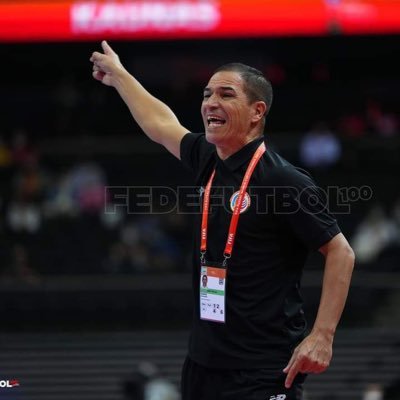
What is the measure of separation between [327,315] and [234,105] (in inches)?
36.6

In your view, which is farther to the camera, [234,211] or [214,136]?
[214,136]

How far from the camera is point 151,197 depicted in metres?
10.9

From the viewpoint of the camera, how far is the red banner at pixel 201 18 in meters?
10.4

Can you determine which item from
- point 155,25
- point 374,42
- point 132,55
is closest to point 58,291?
point 155,25

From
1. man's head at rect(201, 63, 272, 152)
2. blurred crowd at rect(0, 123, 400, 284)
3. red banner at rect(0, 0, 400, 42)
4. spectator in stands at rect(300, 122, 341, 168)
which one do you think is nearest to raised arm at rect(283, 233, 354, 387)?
man's head at rect(201, 63, 272, 152)

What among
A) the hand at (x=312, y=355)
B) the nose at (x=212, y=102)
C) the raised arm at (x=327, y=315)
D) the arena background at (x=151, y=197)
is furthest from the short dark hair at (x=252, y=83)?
the arena background at (x=151, y=197)

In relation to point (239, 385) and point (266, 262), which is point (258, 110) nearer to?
point (266, 262)

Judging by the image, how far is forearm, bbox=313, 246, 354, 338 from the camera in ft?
11.6

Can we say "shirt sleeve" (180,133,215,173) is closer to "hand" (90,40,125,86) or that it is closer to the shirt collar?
the shirt collar

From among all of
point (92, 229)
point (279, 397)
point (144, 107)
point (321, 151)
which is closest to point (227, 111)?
point (144, 107)

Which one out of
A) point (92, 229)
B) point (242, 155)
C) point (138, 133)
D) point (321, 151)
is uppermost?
point (138, 133)

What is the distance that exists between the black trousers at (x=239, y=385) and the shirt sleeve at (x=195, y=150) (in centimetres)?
88

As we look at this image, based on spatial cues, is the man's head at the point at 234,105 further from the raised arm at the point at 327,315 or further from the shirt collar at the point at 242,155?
the raised arm at the point at 327,315

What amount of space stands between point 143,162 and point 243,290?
27.4 ft
